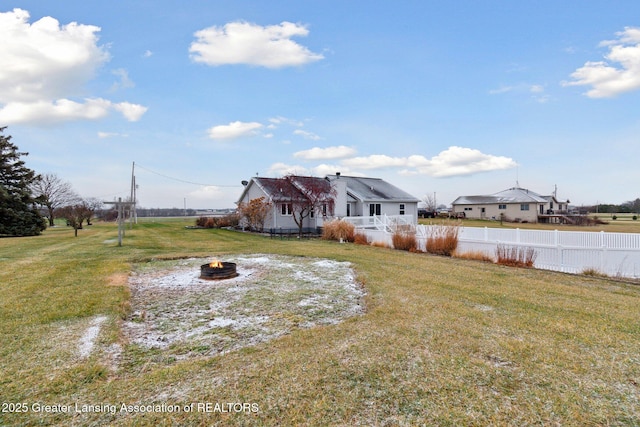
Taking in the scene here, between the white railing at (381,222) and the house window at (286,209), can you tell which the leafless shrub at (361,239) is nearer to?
the white railing at (381,222)

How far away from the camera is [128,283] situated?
7.19m

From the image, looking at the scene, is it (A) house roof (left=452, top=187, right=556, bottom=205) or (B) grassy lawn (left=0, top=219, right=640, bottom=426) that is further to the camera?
(A) house roof (left=452, top=187, right=556, bottom=205)

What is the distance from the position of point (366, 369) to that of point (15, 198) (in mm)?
31479

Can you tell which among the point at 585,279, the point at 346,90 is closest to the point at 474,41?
the point at 346,90

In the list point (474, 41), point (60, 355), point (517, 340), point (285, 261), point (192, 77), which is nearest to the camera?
point (60, 355)

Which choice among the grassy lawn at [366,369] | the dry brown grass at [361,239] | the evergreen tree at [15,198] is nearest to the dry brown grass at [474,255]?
the dry brown grass at [361,239]

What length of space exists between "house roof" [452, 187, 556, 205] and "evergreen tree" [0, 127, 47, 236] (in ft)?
174

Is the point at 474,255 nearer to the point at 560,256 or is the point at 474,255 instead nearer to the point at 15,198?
the point at 560,256

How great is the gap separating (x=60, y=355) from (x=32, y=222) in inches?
1115

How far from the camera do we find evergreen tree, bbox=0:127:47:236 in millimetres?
23031

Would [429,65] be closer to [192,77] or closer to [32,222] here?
[192,77]

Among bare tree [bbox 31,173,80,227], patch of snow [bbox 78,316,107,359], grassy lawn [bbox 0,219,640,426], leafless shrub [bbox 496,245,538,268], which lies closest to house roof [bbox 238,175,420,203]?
leafless shrub [bbox 496,245,538,268]

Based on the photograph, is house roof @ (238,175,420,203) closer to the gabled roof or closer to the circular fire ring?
the gabled roof

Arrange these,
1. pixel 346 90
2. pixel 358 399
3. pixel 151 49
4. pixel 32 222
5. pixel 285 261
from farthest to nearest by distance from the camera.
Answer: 1. pixel 32 222
2. pixel 346 90
3. pixel 151 49
4. pixel 285 261
5. pixel 358 399
